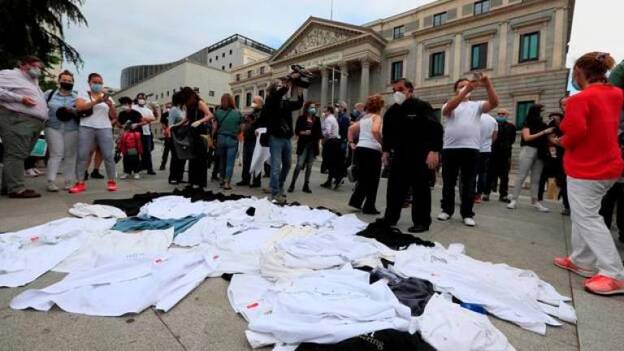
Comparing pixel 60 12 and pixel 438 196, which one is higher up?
pixel 60 12

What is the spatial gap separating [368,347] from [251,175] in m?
5.49

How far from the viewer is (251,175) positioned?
21.6 feet

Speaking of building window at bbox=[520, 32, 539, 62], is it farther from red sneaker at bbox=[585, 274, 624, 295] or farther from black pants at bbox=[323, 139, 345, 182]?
red sneaker at bbox=[585, 274, 624, 295]

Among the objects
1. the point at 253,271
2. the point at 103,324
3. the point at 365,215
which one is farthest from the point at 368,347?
the point at 365,215

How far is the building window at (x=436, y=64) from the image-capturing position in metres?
29.2

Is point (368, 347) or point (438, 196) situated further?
point (438, 196)

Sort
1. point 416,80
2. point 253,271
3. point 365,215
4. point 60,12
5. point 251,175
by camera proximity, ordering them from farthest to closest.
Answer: point 416,80 < point 60,12 < point 251,175 < point 365,215 < point 253,271

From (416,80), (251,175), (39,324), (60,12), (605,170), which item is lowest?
(39,324)

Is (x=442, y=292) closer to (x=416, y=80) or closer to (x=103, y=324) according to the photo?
(x=103, y=324)

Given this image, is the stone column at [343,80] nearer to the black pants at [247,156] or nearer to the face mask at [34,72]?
the black pants at [247,156]

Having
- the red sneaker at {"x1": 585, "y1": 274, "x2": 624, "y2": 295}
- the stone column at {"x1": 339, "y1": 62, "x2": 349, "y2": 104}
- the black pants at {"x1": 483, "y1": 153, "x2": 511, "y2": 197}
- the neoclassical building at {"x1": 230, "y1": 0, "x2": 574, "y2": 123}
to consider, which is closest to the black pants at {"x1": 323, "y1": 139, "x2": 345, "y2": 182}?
the black pants at {"x1": 483, "y1": 153, "x2": 511, "y2": 197}

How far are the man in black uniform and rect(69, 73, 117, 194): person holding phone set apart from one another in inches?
181

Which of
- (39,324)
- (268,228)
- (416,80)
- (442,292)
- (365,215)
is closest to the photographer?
(39,324)

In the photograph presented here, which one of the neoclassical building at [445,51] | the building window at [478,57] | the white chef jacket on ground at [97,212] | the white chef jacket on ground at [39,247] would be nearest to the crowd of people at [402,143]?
the white chef jacket on ground at [97,212]
